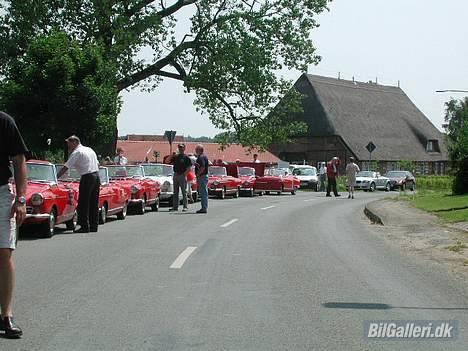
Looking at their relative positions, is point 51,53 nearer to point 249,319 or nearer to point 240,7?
point 240,7

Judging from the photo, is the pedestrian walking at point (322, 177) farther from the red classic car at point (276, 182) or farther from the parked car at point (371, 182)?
the parked car at point (371, 182)

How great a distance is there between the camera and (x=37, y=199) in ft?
42.5

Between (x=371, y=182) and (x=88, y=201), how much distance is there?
38.8 m

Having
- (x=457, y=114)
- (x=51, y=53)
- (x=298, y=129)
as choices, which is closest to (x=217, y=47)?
(x=298, y=129)

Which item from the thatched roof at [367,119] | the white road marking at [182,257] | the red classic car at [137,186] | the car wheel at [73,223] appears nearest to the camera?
the white road marking at [182,257]

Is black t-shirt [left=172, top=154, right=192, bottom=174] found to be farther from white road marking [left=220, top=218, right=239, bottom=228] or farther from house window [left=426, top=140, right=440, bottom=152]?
house window [left=426, top=140, right=440, bottom=152]

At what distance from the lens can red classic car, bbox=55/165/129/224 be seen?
53.1 feet

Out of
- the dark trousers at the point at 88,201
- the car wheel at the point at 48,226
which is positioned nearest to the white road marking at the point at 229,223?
the dark trousers at the point at 88,201

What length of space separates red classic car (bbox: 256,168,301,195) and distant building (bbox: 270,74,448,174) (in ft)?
108

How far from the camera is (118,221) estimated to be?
18.0 meters

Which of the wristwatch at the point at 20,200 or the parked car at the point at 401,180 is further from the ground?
the wristwatch at the point at 20,200

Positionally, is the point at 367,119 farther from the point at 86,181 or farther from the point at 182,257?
the point at 182,257

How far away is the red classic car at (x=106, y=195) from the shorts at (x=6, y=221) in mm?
9258

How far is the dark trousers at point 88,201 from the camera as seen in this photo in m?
14.6
